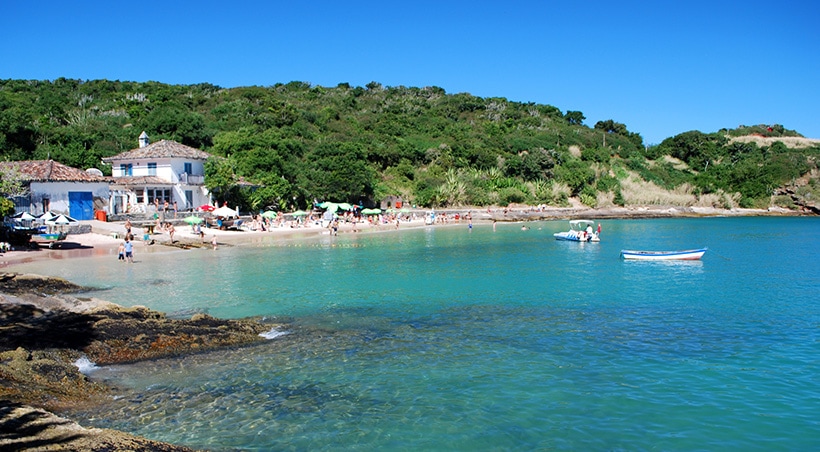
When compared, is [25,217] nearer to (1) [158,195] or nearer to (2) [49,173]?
(2) [49,173]

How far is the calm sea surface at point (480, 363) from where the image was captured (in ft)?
29.8

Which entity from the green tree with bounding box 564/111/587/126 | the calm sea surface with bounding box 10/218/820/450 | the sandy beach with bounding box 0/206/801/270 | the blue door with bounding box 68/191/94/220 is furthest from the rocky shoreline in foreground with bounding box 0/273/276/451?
the green tree with bounding box 564/111/587/126

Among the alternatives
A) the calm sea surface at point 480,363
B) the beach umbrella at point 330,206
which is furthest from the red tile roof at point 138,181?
the calm sea surface at point 480,363

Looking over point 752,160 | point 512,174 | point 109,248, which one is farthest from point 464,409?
point 752,160

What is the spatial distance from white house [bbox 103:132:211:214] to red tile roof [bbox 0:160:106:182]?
426 centimetres

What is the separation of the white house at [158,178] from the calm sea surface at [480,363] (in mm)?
18925

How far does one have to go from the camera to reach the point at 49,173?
119 ft

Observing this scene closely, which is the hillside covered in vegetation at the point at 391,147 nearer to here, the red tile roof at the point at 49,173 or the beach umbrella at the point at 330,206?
the beach umbrella at the point at 330,206

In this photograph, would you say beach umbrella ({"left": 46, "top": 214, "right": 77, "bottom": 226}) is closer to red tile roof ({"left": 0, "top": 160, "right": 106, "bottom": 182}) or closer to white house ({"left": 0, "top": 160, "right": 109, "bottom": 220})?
white house ({"left": 0, "top": 160, "right": 109, "bottom": 220})

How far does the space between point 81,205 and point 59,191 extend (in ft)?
5.38

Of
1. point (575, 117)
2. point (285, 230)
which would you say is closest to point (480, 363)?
point (285, 230)

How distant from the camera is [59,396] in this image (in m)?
9.57

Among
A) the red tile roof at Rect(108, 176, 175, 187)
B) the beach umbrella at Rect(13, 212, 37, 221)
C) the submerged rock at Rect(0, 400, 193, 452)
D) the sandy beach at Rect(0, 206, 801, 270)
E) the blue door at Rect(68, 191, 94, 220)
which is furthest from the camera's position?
the red tile roof at Rect(108, 176, 175, 187)

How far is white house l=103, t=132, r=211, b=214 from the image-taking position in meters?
43.6
